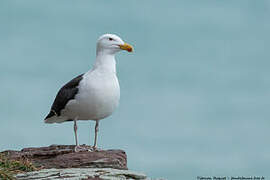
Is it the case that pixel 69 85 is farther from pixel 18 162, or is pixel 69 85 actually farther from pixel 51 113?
pixel 18 162

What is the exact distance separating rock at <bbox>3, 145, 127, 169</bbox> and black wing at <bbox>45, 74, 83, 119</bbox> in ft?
4.55

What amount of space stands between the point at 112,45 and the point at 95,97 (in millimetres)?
1673

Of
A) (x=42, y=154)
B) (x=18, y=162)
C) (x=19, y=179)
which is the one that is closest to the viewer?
(x=19, y=179)

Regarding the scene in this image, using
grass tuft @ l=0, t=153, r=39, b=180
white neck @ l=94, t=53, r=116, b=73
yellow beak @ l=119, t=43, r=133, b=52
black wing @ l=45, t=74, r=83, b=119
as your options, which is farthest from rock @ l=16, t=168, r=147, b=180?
yellow beak @ l=119, t=43, r=133, b=52

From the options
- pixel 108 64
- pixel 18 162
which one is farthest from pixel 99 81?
pixel 18 162

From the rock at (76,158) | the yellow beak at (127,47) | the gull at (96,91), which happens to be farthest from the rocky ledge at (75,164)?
the yellow beak at (127,47)

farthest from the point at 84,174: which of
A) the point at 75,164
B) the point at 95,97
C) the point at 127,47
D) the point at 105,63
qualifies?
the point at 127,47

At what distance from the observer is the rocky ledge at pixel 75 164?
1080 centimetres

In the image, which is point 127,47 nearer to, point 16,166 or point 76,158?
point 76,158

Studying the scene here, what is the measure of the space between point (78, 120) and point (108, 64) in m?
1.84

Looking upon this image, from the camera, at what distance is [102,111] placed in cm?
1389

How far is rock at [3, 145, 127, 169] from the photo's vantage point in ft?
40.1

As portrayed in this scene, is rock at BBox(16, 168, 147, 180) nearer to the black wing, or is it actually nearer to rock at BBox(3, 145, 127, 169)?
rock at BBox(3, 145, 127, 169)

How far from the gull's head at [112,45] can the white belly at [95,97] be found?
0.72m
